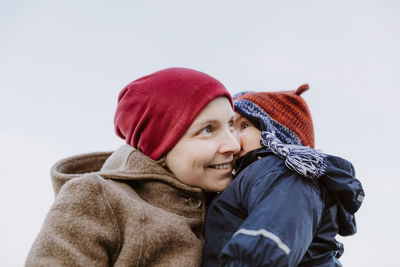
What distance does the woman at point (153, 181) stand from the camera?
1.59 meters

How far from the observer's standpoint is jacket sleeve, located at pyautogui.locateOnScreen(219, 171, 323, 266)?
134 cm

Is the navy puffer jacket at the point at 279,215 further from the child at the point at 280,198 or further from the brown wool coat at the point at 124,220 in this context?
the brown wool coat at the point at 124,220

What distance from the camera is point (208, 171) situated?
1.96 metres

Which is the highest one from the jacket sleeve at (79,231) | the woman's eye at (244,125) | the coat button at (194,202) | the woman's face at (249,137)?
the woman's eye at (244,125)

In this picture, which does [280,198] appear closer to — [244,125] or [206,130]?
[206,130]

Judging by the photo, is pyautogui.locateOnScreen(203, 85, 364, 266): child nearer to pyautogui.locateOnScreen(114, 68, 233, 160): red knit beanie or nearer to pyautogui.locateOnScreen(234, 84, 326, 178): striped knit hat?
pyautogui.locateOnScreen(234, 84, 326, 178): striped knit hat

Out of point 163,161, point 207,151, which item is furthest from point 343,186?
point 163,161

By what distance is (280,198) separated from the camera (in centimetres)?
152

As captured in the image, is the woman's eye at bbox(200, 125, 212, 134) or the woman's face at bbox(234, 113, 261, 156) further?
the woman's face at bbox(234, 113, 261, 156)

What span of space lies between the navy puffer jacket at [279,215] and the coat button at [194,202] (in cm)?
13

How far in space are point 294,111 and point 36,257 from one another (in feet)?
5.12

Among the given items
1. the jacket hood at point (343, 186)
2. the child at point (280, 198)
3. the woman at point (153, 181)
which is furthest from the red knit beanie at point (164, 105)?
the jacket hood at point (343, 186)

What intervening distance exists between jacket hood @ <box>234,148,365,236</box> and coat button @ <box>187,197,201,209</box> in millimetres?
384

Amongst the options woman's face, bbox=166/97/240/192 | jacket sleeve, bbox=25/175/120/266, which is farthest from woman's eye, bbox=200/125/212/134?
jacket sleeve, bbox=25/175/120/266
